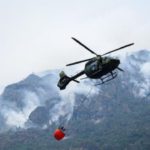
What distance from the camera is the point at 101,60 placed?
81.9 metres

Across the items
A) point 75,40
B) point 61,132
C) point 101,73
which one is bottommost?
point 61,132

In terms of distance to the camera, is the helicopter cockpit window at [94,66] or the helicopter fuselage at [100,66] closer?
the helicopter fuselage at [100,66]

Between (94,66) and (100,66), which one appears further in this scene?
(94,66)

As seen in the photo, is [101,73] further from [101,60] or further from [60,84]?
[60,84]

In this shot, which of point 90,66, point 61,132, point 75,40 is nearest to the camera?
point 75,40

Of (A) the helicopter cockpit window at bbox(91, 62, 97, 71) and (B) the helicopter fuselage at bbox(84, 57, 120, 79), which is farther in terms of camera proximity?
(A) the helicopter cockpit window at bbox(91, 62, 97, 71)

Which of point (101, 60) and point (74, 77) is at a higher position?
point (101, 60)

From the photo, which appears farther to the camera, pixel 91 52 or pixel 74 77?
pixel 74 77

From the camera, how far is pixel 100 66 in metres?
81.8

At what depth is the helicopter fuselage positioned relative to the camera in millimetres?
80312

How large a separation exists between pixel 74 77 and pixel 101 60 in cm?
Answer: 1612

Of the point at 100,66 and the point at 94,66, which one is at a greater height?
the point at 100,66

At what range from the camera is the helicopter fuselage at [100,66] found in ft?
263

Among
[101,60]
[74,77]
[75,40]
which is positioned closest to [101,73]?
[101,60]
